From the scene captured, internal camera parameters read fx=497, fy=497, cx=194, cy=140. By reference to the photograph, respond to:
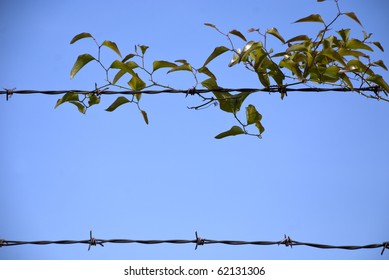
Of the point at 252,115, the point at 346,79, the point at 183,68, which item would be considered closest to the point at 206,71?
the point at 183,68

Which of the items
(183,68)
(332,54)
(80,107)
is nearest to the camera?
(332,54)

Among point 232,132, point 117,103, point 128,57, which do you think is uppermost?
point 128,57

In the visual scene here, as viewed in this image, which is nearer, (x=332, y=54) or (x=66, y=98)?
(x=332, y=54)

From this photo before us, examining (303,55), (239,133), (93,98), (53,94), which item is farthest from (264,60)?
(53,94)

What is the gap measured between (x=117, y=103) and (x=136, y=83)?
89mm

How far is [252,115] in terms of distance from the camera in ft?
5.12

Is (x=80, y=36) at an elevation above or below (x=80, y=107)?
above

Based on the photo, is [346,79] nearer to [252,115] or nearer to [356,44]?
[356,44]

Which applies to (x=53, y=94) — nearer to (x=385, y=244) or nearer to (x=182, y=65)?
(x=182, y=65)

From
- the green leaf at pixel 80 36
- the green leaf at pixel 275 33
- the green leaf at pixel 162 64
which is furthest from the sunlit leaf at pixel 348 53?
the green leaf at pixel 80 36

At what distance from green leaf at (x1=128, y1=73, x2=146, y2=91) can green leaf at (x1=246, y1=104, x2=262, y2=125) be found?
0.34m

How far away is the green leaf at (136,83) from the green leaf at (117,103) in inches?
1.9

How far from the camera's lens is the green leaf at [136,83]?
1.57 metres

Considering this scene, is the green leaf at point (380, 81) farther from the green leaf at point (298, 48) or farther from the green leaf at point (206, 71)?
the green leaf at point (206, 71)
